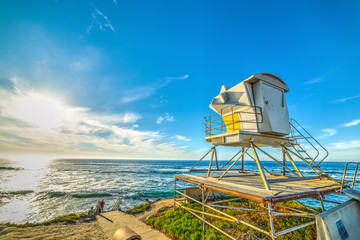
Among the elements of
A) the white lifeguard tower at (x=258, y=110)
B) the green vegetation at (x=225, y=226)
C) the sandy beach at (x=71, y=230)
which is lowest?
the sandy beach at (x=71, y=230)

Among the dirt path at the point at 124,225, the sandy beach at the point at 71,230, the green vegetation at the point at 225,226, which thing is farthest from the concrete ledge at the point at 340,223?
the sandy beach at the point at 71,230

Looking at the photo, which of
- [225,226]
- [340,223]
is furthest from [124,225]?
[340,223]

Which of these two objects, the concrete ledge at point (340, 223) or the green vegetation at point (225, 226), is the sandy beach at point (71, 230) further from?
the concrete ledge at point (340, 223)

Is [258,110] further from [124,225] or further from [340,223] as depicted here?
[124,225]

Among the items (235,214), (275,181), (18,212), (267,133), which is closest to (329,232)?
(275,181)

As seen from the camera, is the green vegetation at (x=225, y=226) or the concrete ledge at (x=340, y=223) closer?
the concrete ledge at (x=340, y=223)

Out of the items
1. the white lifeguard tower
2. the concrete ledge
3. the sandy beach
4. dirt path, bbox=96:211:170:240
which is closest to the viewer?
the concrete ledge

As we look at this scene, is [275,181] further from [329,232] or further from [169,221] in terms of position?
[169,221]

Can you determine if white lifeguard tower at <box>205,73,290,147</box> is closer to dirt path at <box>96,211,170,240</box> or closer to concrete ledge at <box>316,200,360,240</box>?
concrete ledge at <box>316,200,360,240</box>

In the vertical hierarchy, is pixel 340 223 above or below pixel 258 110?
below

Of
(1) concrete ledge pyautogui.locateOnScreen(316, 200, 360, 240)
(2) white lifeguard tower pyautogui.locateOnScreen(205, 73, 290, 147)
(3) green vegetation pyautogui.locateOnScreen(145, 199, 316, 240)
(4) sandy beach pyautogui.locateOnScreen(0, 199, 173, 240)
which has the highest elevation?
(2) white lifeguard tower pyautogui.locateOnScreen(205, 73, 290, 147)

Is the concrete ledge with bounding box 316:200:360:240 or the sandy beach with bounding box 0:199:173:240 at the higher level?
the concrete ledge with bounding box 316:200:360:240

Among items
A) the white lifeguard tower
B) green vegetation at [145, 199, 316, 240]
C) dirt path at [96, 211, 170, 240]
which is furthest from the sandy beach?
the white lifeguard tower

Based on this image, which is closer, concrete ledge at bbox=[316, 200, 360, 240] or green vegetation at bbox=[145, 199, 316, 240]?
concrete ledge at bbox=[316, 200, 360, 240]
